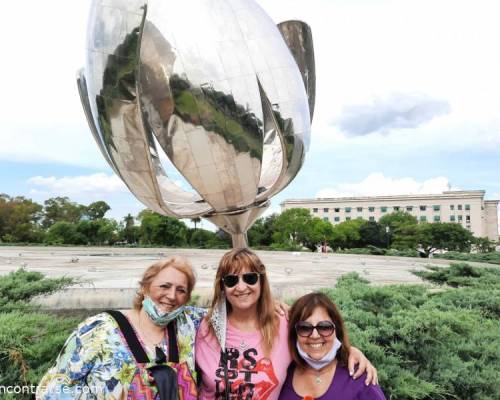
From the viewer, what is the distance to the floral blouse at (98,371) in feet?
6.43

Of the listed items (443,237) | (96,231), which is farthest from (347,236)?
(96,231)

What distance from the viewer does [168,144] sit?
4.11 metres

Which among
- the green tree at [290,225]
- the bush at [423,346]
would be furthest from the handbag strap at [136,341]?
the green tree at [290,225]

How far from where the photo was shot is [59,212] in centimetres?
4684

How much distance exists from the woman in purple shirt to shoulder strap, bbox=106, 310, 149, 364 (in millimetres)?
714

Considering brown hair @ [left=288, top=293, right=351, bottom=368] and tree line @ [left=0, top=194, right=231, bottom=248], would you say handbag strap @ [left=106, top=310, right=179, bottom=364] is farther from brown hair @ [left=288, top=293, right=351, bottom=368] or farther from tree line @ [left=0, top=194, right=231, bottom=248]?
tree line @ [left=0, top=194, right=231, bottom=248]

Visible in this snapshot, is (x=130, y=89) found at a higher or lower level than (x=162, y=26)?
lower

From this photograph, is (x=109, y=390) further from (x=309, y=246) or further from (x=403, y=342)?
(x=309, y=246)

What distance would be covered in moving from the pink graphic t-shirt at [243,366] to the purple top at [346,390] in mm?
82

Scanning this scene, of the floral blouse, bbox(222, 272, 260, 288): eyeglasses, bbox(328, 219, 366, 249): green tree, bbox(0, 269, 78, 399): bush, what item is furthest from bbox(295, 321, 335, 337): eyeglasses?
bbox(328, 219, 366, 249): green tree

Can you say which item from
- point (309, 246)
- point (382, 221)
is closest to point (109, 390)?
point (309, 246)

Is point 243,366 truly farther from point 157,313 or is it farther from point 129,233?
point 129,233

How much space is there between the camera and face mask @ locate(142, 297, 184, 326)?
214cm

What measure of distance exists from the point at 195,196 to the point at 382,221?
6071 centimetres
